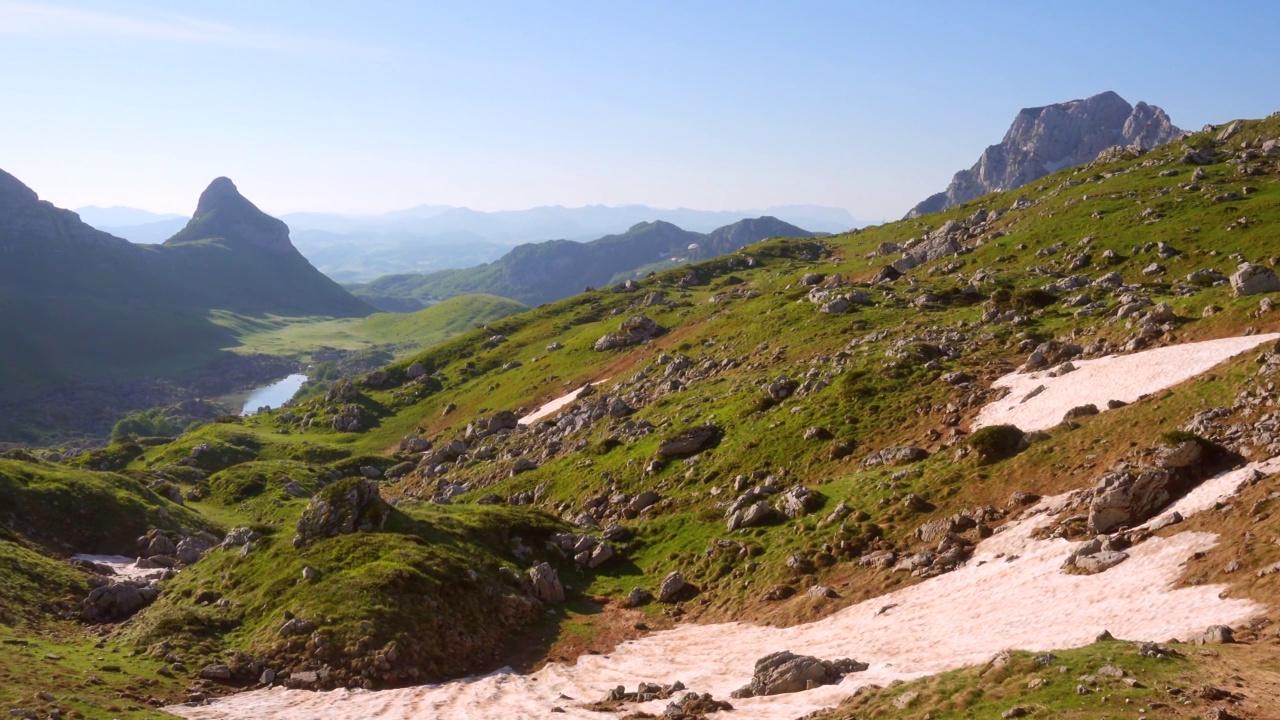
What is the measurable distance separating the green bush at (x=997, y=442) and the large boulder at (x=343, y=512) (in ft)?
119

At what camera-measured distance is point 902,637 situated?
33281 mm

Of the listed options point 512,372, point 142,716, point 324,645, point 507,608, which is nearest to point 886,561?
point 507,608

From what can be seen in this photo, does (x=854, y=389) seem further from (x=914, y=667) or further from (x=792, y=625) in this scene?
(x=914, y=667)

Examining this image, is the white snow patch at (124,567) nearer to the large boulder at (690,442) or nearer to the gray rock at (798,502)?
the large boulder at (690,442)

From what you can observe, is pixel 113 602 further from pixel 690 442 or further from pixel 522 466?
pixel 522 466

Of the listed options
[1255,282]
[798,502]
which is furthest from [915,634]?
[1255,282]

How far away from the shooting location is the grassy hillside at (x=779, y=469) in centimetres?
3862

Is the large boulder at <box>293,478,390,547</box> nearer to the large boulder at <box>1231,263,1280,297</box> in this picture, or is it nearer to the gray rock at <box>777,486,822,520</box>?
the gray rock at <box>777,486,822,520</box>

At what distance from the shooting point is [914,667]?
29562 mm

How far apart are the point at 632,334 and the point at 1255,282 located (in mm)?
85996

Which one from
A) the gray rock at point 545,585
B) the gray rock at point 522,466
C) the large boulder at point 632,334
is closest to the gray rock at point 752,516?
the gray rock at point 545,585

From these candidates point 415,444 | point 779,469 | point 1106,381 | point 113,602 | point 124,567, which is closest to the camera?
point 113,602

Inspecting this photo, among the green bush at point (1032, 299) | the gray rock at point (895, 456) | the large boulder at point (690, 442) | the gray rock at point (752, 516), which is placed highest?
the green bush at point (1032, 299)

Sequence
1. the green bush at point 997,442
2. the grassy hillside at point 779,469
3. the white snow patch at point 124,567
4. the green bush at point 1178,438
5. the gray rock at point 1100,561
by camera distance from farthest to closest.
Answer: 1. the white snow patch at point 124,567
2. the green bush at point 997,442
3. the grassy hillside at point 779,469
4. the green bush at point 1178,438
5. the gray rock at point 1100,561
